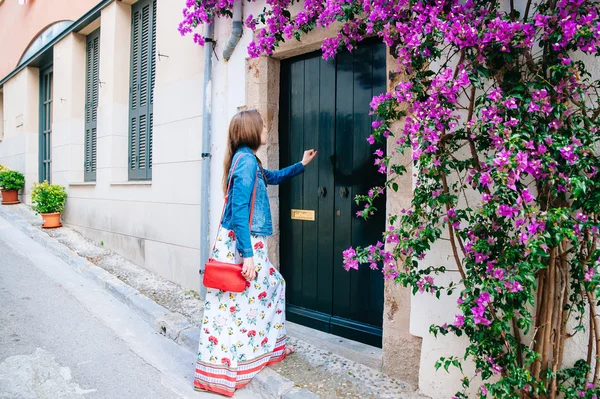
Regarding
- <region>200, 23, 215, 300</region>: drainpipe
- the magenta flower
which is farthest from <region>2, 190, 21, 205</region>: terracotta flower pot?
the magenta flower

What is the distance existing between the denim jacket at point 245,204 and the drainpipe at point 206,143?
176 centimetres

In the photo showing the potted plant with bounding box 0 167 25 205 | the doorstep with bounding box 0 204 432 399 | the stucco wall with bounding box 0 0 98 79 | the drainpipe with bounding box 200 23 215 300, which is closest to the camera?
the doorstep with bounding box 0 204 432 399

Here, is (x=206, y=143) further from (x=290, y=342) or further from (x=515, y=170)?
(x=515, y=170)

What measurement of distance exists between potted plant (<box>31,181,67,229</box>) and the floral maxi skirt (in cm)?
681

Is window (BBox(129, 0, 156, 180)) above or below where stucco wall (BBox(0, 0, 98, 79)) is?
below

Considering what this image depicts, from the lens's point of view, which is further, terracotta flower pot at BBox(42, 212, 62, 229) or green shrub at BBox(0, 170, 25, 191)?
green shrub at BBox(0, 170, 25, 191)

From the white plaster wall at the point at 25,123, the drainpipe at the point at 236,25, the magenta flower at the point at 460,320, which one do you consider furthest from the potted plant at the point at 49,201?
the magenta flower at the point at 460,320

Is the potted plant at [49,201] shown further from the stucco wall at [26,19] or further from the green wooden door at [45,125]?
the stucco wall at [26,19]

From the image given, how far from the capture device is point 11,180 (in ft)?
37.3

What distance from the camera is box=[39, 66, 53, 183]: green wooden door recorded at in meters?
10.6

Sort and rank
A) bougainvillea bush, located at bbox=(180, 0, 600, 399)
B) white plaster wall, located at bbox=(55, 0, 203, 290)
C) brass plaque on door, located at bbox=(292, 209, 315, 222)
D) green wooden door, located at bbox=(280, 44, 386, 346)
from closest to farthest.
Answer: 1. bougainvillea bush, located at bbox=(180, 0, 600, 399)
2. green wooden door, located at bbox=(280, 44, 386, 346)
3. brass plaque on door, located at bbox=(292, 209, 315, 222)
4. white plaster wall, located at bbox=(55, 0, 203, 290)

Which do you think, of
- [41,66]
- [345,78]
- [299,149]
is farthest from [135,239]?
[41,66]

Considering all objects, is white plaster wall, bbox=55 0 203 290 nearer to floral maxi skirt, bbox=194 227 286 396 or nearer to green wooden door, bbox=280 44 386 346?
green wooden door, bbox=280 44 386 346

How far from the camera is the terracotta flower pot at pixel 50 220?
840cm
